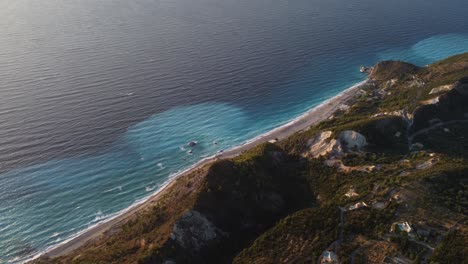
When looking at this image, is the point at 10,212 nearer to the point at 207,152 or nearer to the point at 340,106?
the point at 207,152

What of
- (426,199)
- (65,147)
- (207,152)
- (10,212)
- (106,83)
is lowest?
(426,199)

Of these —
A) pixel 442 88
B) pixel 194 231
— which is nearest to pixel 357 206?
pixel 194 231

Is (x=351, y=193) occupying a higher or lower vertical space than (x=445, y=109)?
higher

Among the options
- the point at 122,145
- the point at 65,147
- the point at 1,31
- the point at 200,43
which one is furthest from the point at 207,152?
the point at 1,31

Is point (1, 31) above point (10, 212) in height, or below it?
above

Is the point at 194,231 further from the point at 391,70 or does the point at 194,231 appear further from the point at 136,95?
Answer: the point at 391,70

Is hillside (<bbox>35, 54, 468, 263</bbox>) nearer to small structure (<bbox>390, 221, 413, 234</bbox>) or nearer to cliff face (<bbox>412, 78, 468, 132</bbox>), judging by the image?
small structure (<bbox>390, 221, 413, 234</bbox>)
